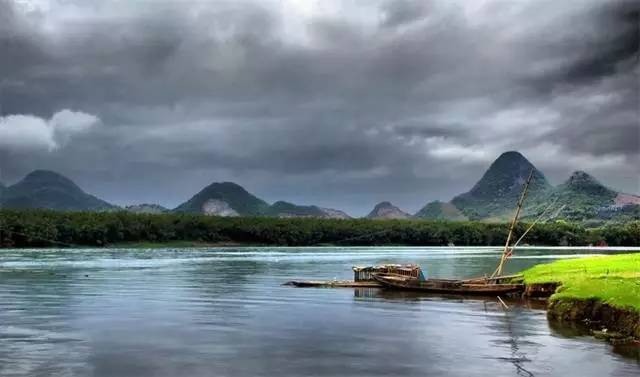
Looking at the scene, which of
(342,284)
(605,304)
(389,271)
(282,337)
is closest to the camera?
(282,337)

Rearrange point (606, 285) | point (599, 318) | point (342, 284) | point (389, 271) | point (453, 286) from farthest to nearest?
point (389, 271) → point (342, 284) → point (453, 286) → point (606, 285) → point (599, 318)

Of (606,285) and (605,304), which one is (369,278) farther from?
(605,304)

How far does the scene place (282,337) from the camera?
32.5 metres

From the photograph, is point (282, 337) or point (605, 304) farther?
point (605, 304)

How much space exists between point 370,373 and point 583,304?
17.6 meters

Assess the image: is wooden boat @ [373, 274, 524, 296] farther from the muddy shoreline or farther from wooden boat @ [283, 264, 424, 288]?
the muddy shoreline

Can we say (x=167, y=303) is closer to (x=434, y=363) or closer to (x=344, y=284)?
(x=344, y=284)

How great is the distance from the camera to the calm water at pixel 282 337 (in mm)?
25234

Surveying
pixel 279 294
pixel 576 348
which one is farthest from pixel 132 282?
pixel 576 348

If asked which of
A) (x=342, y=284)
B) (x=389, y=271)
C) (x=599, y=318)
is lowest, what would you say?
(x=599, y=318)

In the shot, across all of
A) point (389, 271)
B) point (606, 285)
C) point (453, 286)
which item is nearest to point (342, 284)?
point (389, 271)

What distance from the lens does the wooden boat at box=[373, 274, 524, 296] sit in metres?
53.0

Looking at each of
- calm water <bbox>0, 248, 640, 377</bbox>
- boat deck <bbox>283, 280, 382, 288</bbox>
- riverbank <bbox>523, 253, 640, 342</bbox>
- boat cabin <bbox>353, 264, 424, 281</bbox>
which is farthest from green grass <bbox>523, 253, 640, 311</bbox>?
boat deck <bbox>283, 280, 382, 288</bbox>

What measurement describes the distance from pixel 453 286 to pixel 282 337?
26.3 m
